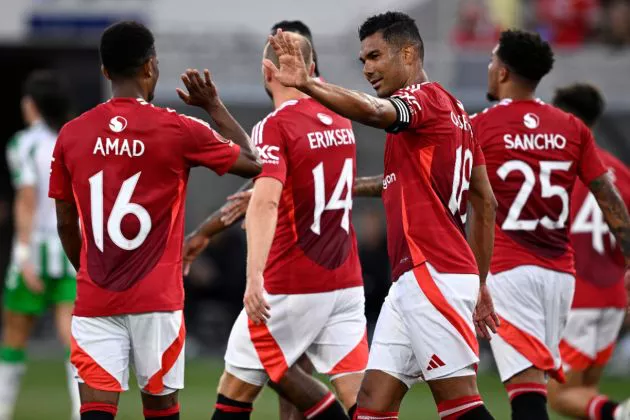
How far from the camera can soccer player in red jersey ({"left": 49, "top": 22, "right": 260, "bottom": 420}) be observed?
631 cm

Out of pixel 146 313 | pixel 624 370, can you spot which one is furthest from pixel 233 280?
pixel 146 313

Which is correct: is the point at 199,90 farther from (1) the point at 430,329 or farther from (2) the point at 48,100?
(2) the point at 48,100

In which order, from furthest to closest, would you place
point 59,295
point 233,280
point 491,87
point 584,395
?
point 233,280 < point 59,295 < point 584,395 < point 491,87

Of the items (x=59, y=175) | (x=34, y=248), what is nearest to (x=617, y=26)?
(x=34, y=248)

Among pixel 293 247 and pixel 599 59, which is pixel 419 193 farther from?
pixel 599 59

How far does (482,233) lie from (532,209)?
950 millimetres

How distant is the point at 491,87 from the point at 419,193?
181 centimetres

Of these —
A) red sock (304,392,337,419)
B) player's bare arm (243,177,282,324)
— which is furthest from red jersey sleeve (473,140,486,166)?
red sock (304,392,337,419)

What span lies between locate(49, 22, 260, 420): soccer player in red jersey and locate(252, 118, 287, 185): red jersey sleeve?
0.49m

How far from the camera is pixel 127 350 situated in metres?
6.42

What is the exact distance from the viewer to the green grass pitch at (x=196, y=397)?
11.1 metres

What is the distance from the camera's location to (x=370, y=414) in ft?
20.7

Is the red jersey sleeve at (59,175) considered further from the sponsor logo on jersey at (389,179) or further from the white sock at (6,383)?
the white sock at (6,383)

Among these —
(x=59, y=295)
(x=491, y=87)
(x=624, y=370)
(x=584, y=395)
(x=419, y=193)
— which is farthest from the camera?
(x=624, y=370)
